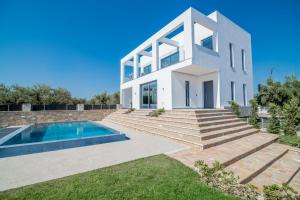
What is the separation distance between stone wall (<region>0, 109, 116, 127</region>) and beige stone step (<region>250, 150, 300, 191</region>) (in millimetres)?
17527

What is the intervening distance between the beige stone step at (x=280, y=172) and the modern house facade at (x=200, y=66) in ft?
24.2

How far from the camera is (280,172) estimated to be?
451 centimetres

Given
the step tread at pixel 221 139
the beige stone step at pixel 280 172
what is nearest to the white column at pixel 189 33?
the step tread at pixel 221 139

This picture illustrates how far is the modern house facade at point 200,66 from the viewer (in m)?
11.4

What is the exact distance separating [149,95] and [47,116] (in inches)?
469

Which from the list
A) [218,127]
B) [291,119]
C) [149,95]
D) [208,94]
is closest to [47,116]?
[149,95]

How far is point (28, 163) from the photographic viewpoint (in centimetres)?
458

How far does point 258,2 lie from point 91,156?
1891 centimetres

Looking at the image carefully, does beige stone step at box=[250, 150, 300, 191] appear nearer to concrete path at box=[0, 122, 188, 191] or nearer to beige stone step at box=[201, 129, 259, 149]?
beige stone step at box=[201, 129, 259, 149]

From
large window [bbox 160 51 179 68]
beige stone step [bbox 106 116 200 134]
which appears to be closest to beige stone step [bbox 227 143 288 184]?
beige stone step [bbox 106 116 200 134]

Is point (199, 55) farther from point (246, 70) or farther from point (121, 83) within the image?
point (121, 83)

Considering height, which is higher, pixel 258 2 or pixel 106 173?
pixel 258 2

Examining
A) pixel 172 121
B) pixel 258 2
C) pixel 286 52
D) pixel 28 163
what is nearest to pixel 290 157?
pixel 172 121

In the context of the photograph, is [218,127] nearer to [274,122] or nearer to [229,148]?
[229,148]
